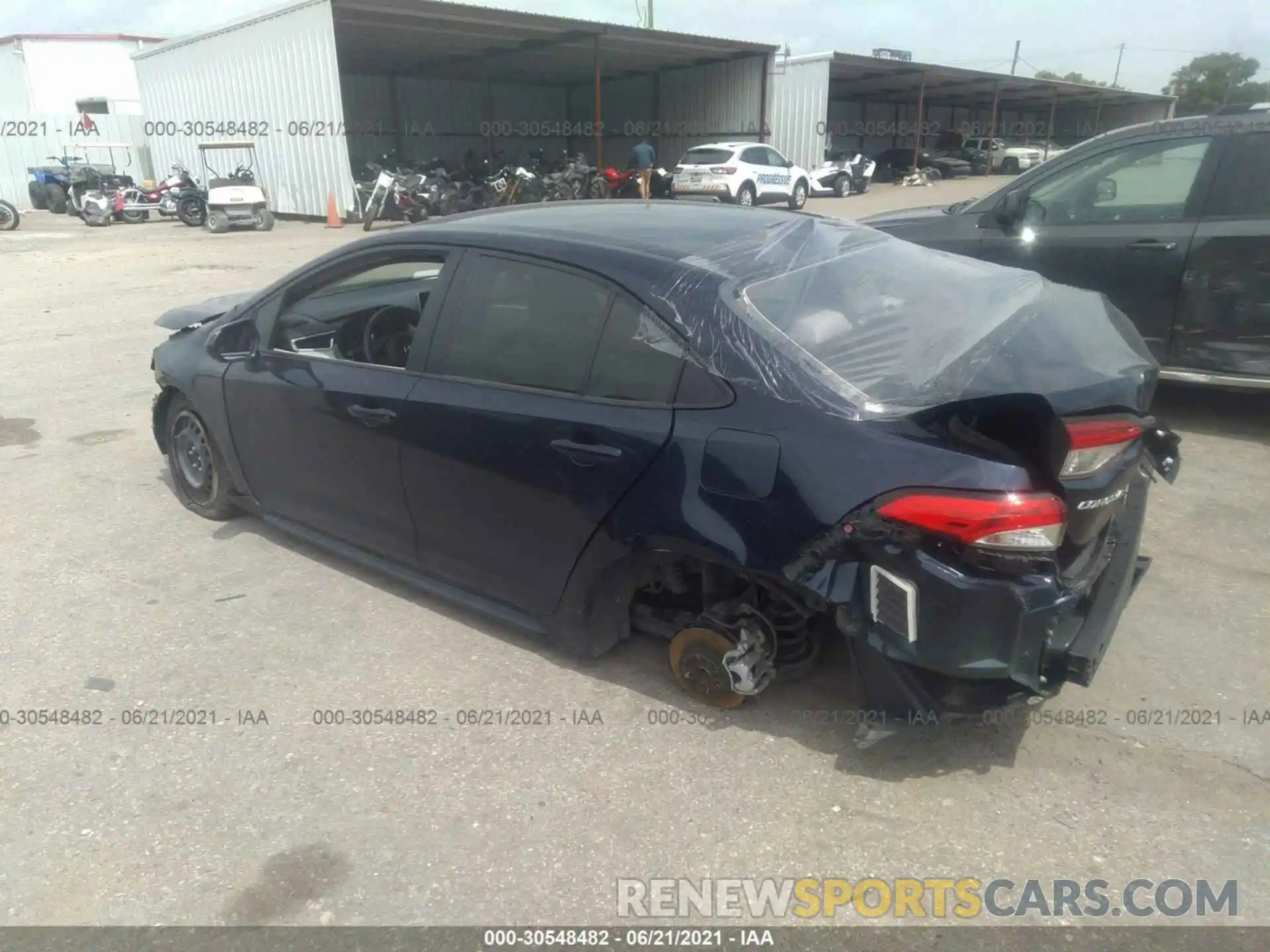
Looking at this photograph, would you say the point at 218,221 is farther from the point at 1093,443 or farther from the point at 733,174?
the point at 1093,443

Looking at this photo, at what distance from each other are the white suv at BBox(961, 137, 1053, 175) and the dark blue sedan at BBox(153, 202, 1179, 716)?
37541 mm

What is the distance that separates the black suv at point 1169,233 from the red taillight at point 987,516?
346 cm

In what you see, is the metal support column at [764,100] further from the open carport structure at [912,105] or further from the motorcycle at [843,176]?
the motorcycle at [843,176]

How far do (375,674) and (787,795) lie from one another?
1.53 m

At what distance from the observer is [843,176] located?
2870 centimetres

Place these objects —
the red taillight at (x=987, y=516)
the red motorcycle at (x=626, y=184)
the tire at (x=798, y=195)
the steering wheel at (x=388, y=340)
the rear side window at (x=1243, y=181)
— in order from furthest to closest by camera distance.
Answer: the tire at (x=798, y=195), the red motorcycle at (x=626, y=184), the rear side window at (x=1243, y=181), the steering wheel at (x=388, y=340), the red taillight at (x=987, y=516)

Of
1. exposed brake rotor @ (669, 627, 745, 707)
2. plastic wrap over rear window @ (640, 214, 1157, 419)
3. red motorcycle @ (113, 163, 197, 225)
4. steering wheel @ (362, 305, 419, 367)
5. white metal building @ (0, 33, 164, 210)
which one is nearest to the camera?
plastic wrap over rear window @ (640, 214, 1157, 419)

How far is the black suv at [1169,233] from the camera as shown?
5035mm

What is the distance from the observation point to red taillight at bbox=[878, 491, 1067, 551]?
237 centimetres

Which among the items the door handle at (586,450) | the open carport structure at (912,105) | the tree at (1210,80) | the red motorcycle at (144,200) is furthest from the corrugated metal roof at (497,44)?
the tree at (1210,80)

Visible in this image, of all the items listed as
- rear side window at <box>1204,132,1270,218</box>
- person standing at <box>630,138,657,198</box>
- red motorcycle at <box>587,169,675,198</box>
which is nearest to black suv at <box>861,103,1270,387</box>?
rear side window at <box>1204,132,1270,218</box>

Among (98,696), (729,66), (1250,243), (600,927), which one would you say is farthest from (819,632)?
(729,66)

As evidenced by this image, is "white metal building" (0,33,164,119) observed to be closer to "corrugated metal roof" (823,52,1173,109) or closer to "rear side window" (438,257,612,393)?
"corrugated metal roof" (823,52,1173,109)

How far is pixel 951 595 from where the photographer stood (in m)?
2.40
